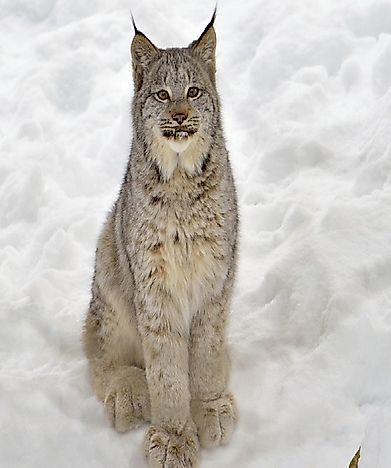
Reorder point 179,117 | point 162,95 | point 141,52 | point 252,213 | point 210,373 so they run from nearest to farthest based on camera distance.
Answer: point 179,117
point 162,95
point 141,52
point 210,373
point 252,213

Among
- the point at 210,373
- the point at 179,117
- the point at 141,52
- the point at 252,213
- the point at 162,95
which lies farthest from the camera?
the point at 252,213

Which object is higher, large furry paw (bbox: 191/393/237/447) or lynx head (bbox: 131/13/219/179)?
lynx head (bbox: 131/13/219/179)

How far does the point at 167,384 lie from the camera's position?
3572mm

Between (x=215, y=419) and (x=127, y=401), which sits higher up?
(x=127, y=401)

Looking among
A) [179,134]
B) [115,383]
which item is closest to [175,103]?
[179,134]

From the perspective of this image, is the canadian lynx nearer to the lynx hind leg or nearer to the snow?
the lynx hind leg

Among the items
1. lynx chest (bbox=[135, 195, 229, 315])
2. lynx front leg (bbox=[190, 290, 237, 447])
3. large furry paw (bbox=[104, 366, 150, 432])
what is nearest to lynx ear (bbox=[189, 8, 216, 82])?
lynx chest (bbox=[135, 195, 229, 315])

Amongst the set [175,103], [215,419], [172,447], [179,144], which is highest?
[175,103]

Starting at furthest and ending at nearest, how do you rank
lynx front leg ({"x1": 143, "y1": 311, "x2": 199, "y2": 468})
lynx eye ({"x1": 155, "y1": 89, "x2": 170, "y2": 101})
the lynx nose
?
lynx front leg ({"x1": 143, "y1": 311, "x2": 199, "y2": 468})
lynx eye ({"x1": 155, "y1": 89, "x2": 170, "y2": 101})
the lynx nose

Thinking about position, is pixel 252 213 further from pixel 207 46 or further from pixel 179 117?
pixel 179 117

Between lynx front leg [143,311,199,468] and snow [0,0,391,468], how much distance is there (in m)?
0.14

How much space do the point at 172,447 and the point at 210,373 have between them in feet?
1.26

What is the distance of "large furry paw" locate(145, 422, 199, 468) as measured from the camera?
11.4 ft

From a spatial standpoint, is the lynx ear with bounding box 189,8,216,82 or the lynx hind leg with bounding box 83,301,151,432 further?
the lynx hind leg with bounding box 83,301,151,432
